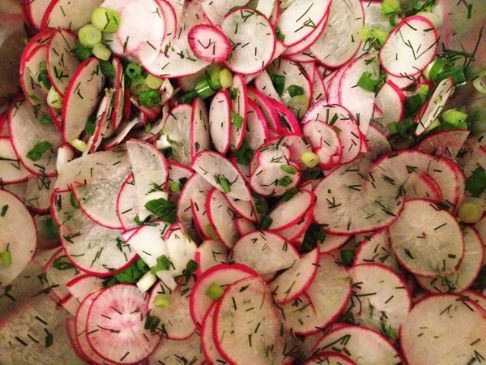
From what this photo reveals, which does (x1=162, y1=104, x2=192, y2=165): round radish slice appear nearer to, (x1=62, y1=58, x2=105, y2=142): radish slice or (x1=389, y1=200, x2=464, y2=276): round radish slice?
(x1=62, y1=58, x2=105, y2=142): radish slice

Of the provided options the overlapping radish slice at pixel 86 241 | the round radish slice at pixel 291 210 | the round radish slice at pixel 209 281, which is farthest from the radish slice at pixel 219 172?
the overlapping radish slice at pixel 86 241

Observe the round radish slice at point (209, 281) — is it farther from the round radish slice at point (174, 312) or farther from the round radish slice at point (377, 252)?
the round radish slice at point (377, 252)

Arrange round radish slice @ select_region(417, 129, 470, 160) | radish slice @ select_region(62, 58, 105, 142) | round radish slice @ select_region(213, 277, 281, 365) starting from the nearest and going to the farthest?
round radish slice @ select_region(213, 277, 281, 365) < radish slice @ select_region(62, 58, 105, 142) < round radish slice @ select_region(417, 129, 470, 160)

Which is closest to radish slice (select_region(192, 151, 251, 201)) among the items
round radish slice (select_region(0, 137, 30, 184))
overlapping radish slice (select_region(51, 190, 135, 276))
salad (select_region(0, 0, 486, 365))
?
salad (select_region(0, 0, 486, 365))

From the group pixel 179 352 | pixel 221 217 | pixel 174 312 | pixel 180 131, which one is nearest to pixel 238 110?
pixel 180 131

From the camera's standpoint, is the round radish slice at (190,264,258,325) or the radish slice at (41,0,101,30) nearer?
the round radish slice at (190,264,258,325)

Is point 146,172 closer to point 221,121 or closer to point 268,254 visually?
point 221,121

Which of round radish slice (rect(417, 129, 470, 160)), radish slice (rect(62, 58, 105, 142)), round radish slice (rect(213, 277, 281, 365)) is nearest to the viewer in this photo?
round radish slice (rect(213, 277, 281, 365))
